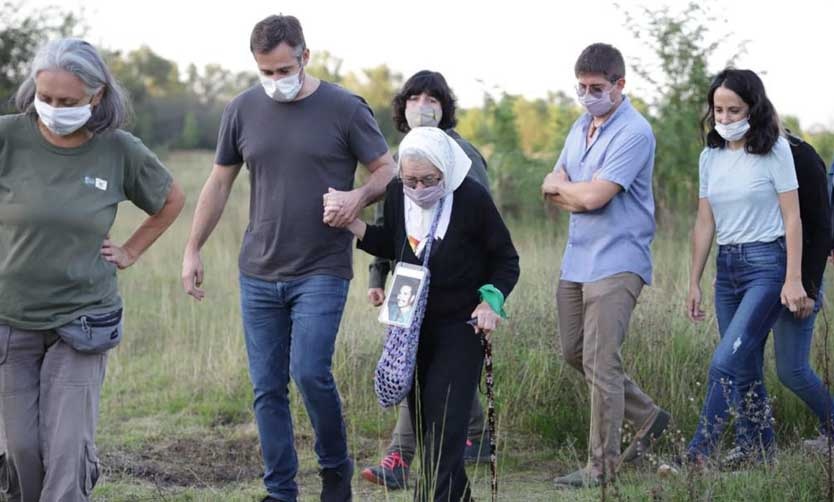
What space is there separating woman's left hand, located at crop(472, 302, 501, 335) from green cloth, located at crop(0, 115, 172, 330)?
4.80 ft

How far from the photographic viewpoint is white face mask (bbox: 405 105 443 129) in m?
6.48

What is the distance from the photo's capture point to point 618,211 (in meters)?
5.96

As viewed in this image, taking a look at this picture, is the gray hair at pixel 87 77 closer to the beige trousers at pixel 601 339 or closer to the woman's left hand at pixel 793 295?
the beige trousers at pixel 601 339

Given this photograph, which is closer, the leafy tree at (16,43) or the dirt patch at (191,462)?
the dirt patch at (191,462)

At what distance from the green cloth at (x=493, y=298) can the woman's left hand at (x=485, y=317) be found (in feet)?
0.05

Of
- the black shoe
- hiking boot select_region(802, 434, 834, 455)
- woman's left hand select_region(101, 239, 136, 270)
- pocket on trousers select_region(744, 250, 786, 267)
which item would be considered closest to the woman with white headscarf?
the black shoe

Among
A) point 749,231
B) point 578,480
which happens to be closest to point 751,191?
point 749,231

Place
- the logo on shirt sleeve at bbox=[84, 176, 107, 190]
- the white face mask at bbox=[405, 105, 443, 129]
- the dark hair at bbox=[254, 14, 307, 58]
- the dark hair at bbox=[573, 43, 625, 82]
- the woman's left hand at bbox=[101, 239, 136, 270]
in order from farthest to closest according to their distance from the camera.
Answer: the white face mask at bbox=[405, 105, 443, 129]
the dark hair at bbox=[573, 43, 625, 82]
the dark hair at bbox=[254, 14, 307, 58]
the woman's left hand at bbox=[101, 239, 136, 270]
the logo on shirt sleeve at bbox=[84, 176, 107, 190]

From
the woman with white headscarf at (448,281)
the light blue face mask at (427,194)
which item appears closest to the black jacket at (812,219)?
the woman with white headscarf at (448,281)

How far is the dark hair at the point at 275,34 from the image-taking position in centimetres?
530

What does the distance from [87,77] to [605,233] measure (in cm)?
263

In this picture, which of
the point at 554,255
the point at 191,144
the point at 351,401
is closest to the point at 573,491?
the point at 351,401

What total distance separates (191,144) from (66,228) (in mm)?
42070

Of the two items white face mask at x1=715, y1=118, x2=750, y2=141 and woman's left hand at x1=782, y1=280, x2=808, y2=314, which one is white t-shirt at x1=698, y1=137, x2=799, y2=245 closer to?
white face mask at x1=715, y1=118, x2=750, y2=141
